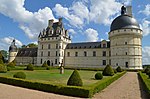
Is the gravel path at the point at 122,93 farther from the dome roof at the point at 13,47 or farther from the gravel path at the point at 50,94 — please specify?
the dome roof at the point at 13,47

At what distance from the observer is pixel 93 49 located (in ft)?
162

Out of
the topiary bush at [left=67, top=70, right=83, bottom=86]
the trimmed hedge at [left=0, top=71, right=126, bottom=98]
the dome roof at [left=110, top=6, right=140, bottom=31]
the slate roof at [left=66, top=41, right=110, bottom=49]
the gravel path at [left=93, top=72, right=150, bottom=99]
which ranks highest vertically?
the dome roof at [left=110, top=6, right=140, bottom=31]

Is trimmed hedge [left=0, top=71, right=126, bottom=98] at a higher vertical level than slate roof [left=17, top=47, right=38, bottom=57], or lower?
lower

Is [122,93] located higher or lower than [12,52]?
lower

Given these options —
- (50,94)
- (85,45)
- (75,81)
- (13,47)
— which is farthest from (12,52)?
(50,94)

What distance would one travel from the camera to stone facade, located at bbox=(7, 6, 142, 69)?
4053 centimetres

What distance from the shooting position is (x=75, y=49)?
52.2 meters

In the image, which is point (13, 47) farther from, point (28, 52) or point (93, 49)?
point (93, 49)

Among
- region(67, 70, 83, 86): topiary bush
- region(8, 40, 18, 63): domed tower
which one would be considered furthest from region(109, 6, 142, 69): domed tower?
region(8, 40, 18, 63): domed tower

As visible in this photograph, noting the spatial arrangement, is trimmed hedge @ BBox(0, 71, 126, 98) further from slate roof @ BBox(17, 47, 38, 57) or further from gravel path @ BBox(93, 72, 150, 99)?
slate roof @ BBox(17, 47, 38, 57)

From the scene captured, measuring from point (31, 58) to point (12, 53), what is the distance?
972 cm

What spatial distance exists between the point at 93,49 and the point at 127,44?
37.9 feet

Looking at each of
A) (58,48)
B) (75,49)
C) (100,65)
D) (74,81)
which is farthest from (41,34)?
(74,81)

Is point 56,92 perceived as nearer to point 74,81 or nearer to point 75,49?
point 74,81
